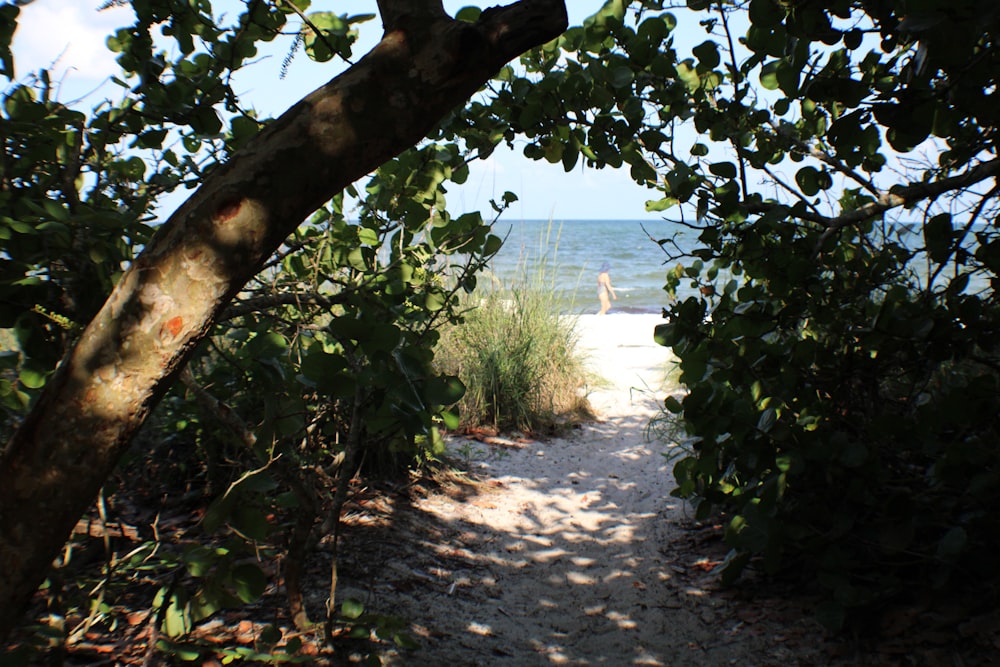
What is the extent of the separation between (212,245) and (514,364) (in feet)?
19.3

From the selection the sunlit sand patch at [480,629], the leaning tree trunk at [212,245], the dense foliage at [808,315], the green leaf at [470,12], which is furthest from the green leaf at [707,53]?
the sunlit sand patch at [480,629]

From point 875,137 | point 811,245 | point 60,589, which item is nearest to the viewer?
point 60,589

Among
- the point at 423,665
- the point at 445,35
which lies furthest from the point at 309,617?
the point at 445,35

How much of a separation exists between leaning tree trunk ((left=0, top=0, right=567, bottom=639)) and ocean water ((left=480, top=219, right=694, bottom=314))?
1197 millimetres

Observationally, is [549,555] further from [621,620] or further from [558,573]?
[621,620]

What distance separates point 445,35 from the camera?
1361mm

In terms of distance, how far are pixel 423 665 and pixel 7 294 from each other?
1791 mm

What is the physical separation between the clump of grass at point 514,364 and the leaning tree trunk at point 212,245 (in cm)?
507

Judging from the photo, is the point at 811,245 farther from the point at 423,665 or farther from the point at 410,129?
the point at 423,665

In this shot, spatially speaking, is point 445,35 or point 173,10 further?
point 173,10

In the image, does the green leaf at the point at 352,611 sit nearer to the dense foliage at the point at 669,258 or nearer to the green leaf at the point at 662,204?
the dense foliage at the point at 669,258

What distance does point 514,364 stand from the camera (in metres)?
7.07

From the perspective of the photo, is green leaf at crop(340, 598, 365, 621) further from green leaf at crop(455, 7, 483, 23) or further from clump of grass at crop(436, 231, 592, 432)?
clump of grass at crop(436, 231, 592, 432)

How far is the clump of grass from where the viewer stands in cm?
691
